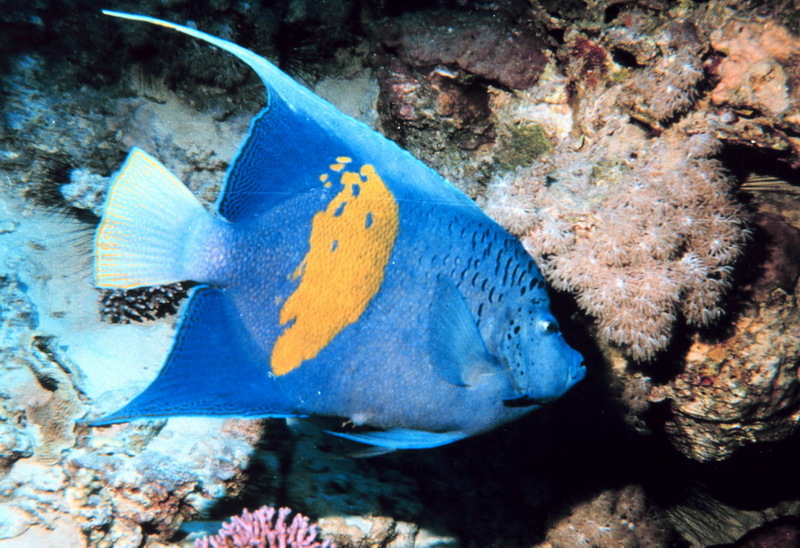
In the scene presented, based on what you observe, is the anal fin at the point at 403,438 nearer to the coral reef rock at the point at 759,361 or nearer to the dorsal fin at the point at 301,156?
the dorsal fin at the point at 301,156

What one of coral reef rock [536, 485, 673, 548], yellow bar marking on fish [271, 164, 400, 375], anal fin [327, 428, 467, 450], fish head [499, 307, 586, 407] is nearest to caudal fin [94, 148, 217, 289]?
yellow bar marking on fish [271, 164, 400, 375]

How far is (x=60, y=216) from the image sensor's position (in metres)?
2.59

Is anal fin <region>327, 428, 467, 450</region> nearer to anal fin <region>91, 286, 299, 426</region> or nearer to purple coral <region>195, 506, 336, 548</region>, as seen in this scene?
anal fin <region>91, 286, 299, 426</region>

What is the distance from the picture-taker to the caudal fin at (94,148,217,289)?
3.96 ft

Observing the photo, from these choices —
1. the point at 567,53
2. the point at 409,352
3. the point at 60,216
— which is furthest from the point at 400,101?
the point at 60,216

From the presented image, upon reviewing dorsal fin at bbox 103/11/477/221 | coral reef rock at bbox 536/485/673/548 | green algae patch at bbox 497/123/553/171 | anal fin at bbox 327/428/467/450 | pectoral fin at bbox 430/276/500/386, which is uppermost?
green algae patch at bbox 497/123/553/171

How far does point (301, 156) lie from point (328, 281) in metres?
0.39

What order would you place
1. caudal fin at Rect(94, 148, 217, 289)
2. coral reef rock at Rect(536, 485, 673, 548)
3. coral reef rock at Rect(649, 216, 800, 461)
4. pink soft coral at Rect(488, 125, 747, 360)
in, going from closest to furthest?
caudal fin at Rect(94, 148, 217, 289) < pink soft coral at Rect(488, 125, 747, 360) < coral reef rock at Rect(649, 216, 800, 461) < coral reef rock at Rect(536, 485, 673, 548)

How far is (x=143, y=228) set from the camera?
122 cm

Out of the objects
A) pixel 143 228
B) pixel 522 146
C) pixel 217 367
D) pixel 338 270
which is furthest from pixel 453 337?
pixel 522 146

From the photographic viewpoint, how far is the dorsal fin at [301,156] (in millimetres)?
1255

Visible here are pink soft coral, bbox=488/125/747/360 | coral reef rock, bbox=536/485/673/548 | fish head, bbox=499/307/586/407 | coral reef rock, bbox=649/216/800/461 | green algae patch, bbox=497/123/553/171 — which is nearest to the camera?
fish head, bbox=499/307/586/407

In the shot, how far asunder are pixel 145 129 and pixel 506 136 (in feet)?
6.93

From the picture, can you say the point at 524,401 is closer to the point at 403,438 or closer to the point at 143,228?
the point at 403,438
